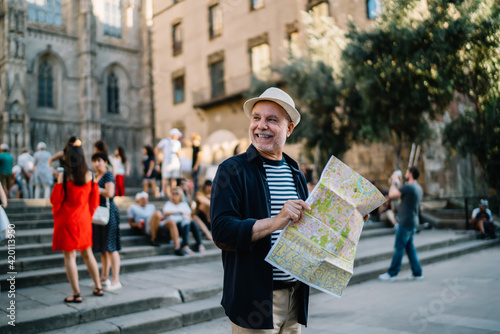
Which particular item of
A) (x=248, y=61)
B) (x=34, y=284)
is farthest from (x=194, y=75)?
(x=34, y=284)

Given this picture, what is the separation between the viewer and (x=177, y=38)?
31.8 metres

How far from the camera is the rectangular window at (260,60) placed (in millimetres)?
22516

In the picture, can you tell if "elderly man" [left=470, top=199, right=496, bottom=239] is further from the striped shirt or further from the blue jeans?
the striped shirt

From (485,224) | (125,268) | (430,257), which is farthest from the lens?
(485,224)

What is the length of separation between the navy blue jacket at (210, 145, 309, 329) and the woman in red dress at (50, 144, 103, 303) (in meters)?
3.77

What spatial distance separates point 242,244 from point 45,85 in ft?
118

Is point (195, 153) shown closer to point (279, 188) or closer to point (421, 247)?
point (421, 247)

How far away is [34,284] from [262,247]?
17.8 ft

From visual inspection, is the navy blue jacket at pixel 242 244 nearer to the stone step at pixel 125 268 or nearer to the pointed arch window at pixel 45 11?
the stone step at pixel 125 268

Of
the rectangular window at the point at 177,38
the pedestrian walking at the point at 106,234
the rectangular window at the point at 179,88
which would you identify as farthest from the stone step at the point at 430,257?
the rectangular window at the point at 177,38

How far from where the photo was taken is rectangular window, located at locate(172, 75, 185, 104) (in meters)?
31.0

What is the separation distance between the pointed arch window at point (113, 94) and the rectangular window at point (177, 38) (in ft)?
27.3

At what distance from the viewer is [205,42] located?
2905cm

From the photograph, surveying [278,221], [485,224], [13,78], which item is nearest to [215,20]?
[13,78]
